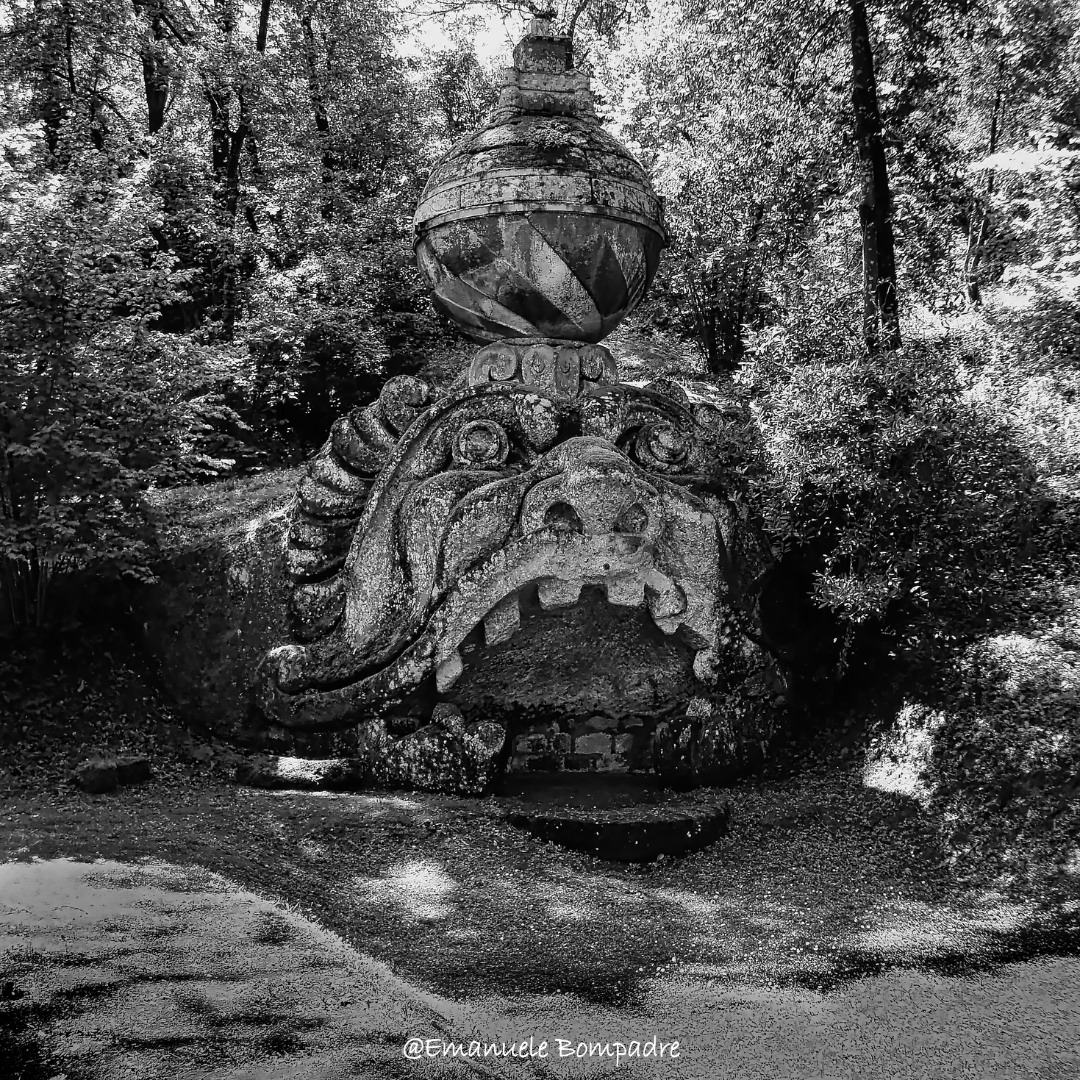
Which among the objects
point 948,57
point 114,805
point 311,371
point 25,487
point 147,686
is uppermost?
point 948,57

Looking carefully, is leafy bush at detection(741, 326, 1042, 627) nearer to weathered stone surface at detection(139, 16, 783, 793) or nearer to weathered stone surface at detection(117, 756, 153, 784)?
weathered stone surface at detection(139, 16, 783, 793)

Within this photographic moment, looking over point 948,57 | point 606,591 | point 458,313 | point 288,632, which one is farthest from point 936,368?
point 948,57

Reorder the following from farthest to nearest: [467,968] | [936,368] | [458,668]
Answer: [936,368]
[458,668]
[467,968]

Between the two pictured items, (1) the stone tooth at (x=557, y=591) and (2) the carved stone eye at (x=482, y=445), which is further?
(2) the carved stone eye at (x=482, y=445)

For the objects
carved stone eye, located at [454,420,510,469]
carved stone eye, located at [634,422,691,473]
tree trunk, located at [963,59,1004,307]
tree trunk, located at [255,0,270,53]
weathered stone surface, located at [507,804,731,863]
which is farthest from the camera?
tree trunk, located at [255,0,270,53]

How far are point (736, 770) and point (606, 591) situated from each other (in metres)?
0.95

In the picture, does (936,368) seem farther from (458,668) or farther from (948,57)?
(948,57)

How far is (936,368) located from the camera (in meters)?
4.70

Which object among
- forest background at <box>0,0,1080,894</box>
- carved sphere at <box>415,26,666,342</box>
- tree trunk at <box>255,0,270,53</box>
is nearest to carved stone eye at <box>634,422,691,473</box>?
forest background at <box>0,0,1080,894</box>

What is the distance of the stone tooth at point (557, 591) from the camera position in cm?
439

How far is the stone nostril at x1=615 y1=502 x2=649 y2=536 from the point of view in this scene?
14.2 feet

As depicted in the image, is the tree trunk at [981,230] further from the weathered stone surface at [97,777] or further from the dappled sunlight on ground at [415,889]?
the weathered stone surface at [97,777]

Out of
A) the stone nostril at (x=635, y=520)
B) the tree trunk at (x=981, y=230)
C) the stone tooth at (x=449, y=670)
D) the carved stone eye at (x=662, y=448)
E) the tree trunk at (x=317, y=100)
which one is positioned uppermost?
the tree trunk at (x=317, y=100)

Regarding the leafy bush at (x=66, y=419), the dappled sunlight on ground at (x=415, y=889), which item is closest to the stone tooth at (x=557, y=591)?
the dappled sunlight on ground at (x=415, y=889)
